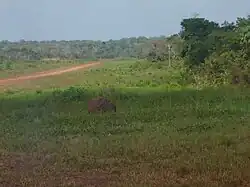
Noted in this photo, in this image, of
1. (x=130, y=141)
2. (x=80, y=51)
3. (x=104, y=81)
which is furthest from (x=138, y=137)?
(x=80, y=51)

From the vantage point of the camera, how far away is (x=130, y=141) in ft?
45.7

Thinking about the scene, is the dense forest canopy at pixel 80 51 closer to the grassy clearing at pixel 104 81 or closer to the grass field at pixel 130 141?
the grassy clearing at pixel 104 81

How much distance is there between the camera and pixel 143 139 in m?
14.1

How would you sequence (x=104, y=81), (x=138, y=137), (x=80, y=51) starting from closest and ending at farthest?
(x=138, y=137) → (x=104, y=81) → (x=80, y=51)

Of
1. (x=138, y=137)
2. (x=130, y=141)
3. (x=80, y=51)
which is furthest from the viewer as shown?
(x=80, y=51)

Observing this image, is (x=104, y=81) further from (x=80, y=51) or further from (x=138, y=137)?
(x=80, y=51)

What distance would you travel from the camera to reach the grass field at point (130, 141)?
9.53 metres

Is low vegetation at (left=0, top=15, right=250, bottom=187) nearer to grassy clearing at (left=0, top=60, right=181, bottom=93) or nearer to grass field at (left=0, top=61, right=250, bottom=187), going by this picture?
grass field at (left=0, top=61, right=250, bottom=187)

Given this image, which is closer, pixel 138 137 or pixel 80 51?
pixel 138 137

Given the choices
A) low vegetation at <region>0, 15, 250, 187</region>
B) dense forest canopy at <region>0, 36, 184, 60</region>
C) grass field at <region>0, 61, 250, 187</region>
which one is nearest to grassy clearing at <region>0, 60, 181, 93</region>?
low vegetation at <region>0, 15, 250, 187</region>

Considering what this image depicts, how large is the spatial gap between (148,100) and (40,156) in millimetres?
13352

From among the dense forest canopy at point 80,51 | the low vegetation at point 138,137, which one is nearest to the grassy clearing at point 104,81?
the low vegetation at point 138,137

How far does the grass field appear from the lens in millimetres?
9531

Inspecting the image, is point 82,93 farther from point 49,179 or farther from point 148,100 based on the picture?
point 49,179
